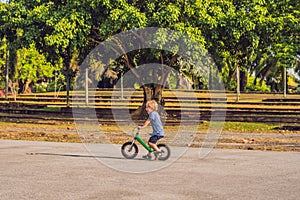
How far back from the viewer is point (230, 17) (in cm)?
2909

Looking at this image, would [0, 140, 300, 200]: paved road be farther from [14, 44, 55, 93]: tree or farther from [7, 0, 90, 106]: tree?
[14, 44, 55, 93]: tree

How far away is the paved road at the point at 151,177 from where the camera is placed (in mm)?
9812

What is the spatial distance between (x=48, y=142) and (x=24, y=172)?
787cm

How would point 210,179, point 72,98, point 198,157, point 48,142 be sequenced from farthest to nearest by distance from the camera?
point 72,98, point 48,142, point 198,157, point 210,179

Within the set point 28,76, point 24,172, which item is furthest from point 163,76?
point 28,76

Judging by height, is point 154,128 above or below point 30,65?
below

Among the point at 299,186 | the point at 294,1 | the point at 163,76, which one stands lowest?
the point at 299,186

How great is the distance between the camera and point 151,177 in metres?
11.8

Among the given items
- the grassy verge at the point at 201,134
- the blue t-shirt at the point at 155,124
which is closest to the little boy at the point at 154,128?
the blue t-shirt at the point at 155,124

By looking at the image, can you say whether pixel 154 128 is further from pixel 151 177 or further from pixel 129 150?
pixel 151 177

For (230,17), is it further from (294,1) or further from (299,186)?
(299,186)

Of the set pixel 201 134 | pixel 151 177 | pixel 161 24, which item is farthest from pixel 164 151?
pixel 161 24

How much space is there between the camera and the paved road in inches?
386

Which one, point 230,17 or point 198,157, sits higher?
point 230,17
